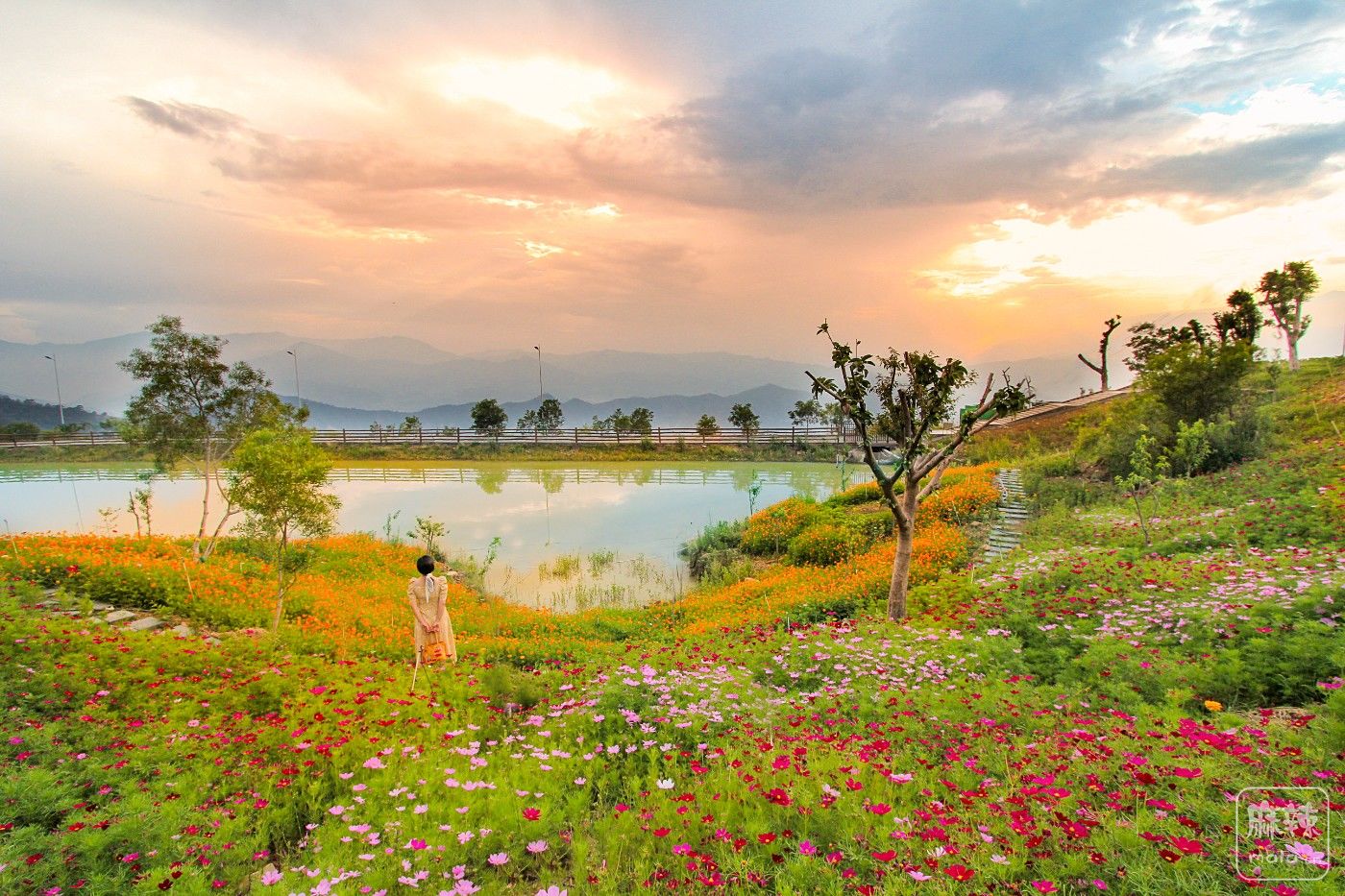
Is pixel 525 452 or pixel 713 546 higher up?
pixel 525 452

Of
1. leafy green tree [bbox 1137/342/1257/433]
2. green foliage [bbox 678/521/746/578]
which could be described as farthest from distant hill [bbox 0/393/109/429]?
leafy green tree [bbox 1137/342/1257/433]

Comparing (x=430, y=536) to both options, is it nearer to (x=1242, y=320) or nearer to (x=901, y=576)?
(x=901, y=576)

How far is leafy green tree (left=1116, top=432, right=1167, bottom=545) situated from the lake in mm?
9554

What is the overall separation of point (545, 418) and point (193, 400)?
43802 millimetres

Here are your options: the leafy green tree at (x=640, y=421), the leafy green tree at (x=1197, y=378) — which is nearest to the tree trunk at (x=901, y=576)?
the leafy green tree at (x=1197, y=378)

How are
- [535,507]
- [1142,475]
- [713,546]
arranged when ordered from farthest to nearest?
1. [535,507]
2. [713,546]
3. [1142,475]

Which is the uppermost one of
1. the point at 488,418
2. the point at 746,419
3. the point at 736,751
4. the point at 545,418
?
the point at 488,418

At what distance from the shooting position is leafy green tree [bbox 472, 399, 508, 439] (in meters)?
55.9

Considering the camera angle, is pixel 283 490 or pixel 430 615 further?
pixel 283 490

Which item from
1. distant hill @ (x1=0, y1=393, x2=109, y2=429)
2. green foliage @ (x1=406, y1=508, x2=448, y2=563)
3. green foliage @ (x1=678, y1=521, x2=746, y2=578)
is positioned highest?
distant hill @ (x1=0, y1=393, x2=109, y2=429)

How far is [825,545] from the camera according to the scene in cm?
1650

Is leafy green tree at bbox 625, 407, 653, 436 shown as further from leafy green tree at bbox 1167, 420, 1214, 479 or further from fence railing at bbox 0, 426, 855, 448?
leafy green tree at bbox 1167, 420, 1214, 479

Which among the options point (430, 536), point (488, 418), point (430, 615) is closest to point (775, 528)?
point (430, 536)

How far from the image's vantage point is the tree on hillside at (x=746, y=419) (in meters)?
52.9
